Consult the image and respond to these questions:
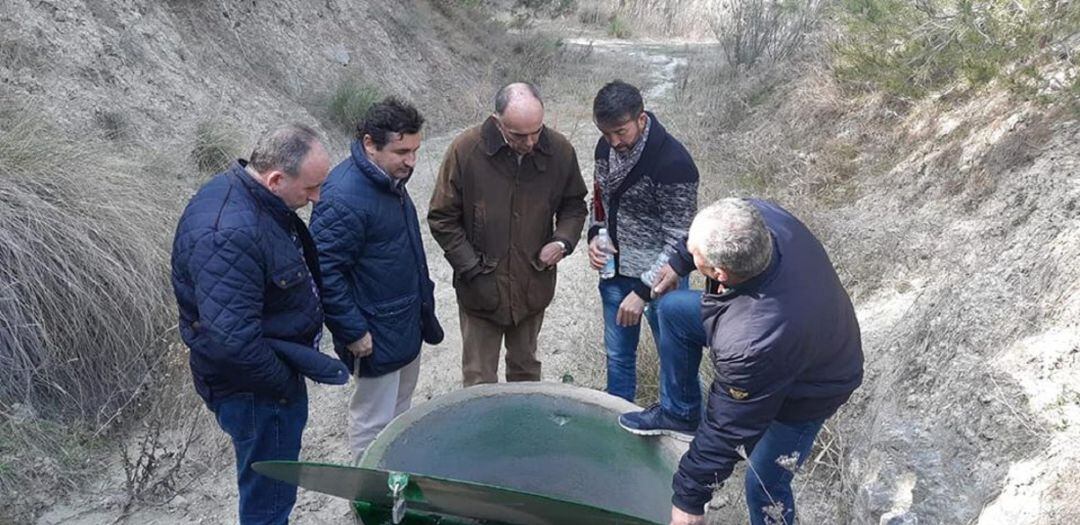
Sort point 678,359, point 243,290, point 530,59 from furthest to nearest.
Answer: point 530,59 < point 678,359 < point 243,290

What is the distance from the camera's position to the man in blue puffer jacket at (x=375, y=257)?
266cm

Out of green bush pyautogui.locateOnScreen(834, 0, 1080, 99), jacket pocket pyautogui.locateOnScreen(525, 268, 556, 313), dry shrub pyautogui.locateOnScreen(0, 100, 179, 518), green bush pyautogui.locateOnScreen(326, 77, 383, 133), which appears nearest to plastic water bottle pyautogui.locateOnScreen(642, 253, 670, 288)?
jacket pocket pyautogui.locateOnScreen(525, 268, 556, 313)

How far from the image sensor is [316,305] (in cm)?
249

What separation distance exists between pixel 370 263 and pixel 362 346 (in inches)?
11.2

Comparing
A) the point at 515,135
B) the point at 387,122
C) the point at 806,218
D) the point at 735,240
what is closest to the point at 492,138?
the point at 515,135

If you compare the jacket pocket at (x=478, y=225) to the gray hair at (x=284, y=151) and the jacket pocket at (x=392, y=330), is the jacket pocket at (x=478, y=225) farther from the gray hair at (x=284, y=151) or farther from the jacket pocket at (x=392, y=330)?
the gray hair at (x=284, y=151)

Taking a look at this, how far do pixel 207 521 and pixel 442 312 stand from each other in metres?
2.24

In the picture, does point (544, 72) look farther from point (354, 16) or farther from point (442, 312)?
point (442, 312)

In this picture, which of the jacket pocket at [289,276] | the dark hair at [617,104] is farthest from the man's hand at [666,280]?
the jacket pocket at [289,276]

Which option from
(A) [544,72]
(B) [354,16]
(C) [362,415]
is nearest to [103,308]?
(C) [362,415]

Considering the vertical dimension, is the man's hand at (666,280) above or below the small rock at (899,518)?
above

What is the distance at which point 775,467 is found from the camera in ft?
8.04

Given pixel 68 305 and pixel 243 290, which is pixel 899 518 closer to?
pixel 243 290

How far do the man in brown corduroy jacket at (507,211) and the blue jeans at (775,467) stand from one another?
1164 mm
